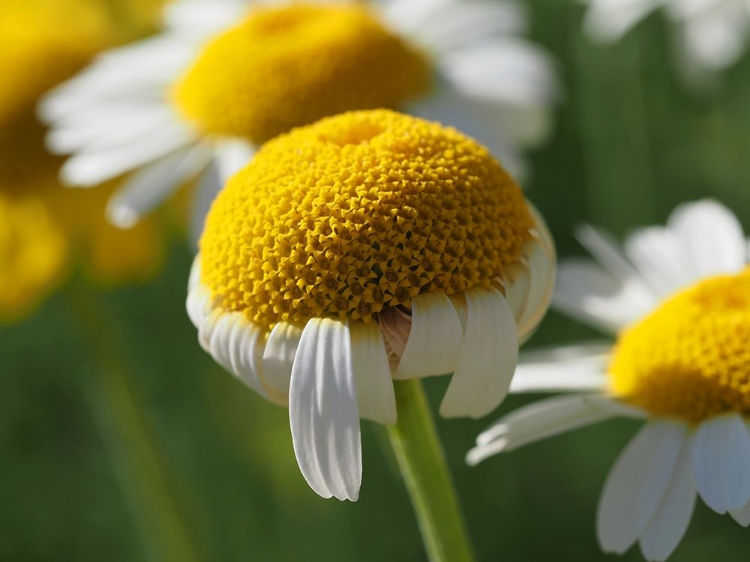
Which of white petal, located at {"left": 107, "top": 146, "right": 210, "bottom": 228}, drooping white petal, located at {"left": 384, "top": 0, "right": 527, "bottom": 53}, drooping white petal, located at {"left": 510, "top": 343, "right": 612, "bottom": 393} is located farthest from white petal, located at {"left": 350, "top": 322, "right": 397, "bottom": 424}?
drooping white petal, located at {"left": 384, "top": 0, "right": 527, "bottom": 53}

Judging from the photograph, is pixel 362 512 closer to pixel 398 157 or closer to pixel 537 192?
pixel 537 192

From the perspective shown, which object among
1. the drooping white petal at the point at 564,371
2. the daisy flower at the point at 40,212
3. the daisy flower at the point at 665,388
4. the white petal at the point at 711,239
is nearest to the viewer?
the daisy flower at the point at 665,388

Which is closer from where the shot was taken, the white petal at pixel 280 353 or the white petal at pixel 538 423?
the white petal at pixel 280 353

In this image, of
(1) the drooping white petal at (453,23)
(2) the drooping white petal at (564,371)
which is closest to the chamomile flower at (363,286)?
(2) the drooping white petal at (564,371)

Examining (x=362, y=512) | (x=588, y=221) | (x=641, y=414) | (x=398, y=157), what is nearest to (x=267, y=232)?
(x=398, y=157)

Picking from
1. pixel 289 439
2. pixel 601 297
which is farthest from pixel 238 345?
pixel 289 439

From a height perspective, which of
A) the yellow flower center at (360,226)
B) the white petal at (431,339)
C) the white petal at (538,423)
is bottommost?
the white petal at (538,423)

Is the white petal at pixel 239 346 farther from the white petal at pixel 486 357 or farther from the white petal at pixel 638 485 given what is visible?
the white petal at pixel 638 485
